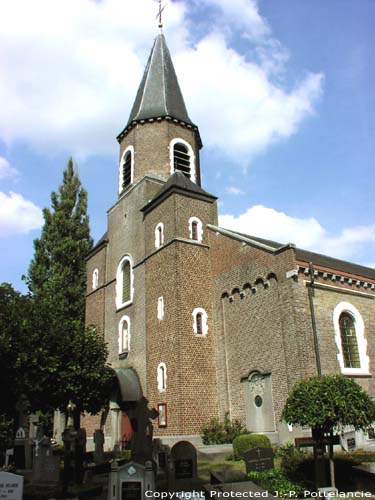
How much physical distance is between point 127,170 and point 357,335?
628 inches

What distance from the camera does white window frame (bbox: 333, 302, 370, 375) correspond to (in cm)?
1895

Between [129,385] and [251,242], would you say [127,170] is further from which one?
[129,385]

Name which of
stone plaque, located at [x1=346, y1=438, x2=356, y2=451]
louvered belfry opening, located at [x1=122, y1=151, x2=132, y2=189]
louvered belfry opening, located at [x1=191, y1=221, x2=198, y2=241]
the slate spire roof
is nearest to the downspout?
stone plaque, located at [x1=346, y1=438, x2=356, y2=451]

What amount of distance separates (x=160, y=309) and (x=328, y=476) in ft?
37.1

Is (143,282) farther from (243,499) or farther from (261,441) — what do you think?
(243,499)

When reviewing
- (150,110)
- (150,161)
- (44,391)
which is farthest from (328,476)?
(150,110)

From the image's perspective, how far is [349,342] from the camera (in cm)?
2014

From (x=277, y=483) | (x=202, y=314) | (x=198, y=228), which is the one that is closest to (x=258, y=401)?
(x=202, y=314)

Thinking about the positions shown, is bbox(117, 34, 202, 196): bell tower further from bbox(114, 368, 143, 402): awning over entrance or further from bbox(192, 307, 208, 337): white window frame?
bbox(114, 368, 143, 402): awning over entrance

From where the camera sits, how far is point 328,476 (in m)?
12.2

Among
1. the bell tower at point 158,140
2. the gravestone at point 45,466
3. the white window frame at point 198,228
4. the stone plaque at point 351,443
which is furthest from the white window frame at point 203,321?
the bell tower at point 158,140

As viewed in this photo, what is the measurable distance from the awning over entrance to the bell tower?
10718 millimetres

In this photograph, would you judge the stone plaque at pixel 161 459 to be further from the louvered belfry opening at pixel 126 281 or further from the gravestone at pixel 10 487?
the louvered belfry opening at pixel 126 281

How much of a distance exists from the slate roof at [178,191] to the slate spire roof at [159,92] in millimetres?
5201
